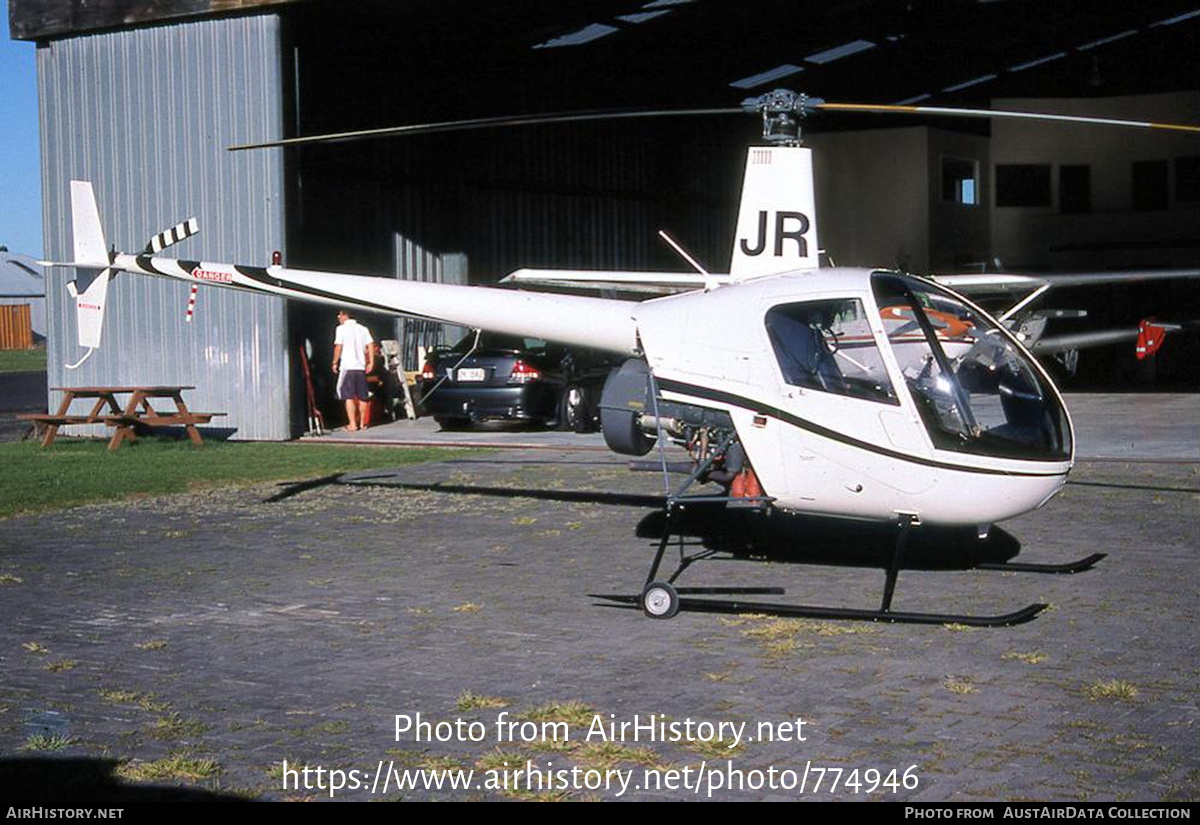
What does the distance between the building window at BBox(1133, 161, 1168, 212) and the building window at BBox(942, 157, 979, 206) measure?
4.01m

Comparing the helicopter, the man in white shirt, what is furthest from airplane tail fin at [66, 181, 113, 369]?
the man in white shirt

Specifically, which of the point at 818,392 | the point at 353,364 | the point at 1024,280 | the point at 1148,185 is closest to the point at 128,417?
the point at 353,364

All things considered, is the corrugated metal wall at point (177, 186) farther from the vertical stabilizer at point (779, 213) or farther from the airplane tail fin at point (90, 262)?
the vertical stabilizer at point (779, 213)

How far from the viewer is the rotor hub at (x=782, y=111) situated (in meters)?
9.42

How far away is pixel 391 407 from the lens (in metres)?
23.8

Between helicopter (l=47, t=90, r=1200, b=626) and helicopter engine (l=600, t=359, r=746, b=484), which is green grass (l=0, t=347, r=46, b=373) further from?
helicopter (l=47, t=90, r=1200, b=626)

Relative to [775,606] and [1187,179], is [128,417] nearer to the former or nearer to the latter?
[775,606]

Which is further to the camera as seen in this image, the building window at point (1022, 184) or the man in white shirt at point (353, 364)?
the building window at point (1022, 184)

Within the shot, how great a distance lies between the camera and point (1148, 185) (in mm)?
34688

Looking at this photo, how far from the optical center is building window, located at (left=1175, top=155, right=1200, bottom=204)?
33781 millimetres

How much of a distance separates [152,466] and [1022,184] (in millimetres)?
26212

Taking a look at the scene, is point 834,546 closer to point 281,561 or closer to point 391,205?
point 281,561

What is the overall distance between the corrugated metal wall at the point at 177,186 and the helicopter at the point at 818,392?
11363 millimetres

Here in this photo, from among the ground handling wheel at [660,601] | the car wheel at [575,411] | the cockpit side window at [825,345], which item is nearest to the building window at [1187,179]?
the car wheel at [575,411]
